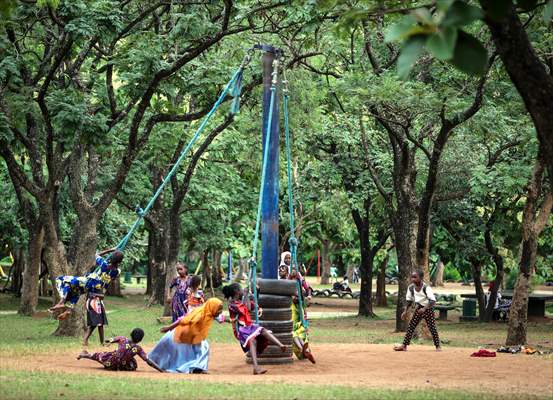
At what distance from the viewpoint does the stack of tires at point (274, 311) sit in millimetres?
15180

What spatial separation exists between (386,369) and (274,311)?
196 cm

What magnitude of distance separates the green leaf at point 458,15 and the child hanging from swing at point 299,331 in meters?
10.7

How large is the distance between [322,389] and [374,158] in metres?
18.5

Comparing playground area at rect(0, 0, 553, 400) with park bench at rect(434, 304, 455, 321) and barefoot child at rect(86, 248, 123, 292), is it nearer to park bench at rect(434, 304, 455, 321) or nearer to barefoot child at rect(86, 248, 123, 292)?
barefoot child at rect(86, 248, 123, 292)

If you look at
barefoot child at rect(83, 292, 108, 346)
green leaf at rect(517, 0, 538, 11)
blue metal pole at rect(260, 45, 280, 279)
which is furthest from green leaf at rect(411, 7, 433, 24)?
barefoot child at rect(83, 292, 108, 346)

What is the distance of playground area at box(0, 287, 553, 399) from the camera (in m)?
11.1

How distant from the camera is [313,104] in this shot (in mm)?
26766

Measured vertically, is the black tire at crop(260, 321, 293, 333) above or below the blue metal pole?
below

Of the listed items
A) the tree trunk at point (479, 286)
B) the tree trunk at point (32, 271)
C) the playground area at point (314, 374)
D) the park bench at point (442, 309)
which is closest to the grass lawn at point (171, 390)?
the playground area at point (314, 374)

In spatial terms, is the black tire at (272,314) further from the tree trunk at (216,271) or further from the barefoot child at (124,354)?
the tree trunk at (216,271)

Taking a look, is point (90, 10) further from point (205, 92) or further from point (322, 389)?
point (322, 389)

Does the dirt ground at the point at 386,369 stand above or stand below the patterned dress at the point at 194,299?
below

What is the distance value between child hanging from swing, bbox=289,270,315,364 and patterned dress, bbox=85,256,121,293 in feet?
10.1

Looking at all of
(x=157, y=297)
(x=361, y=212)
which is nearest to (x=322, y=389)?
(x=361, y=212)
